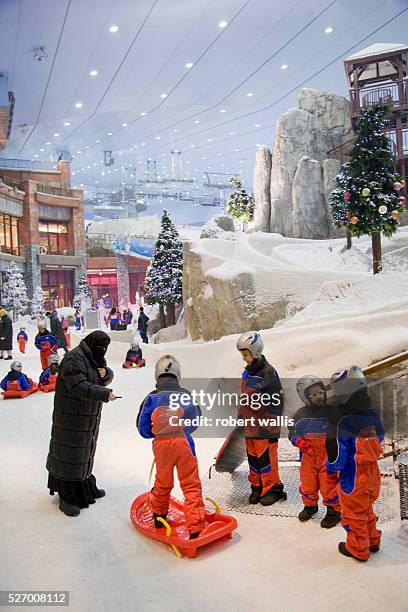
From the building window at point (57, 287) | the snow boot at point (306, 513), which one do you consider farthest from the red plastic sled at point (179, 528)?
the building window at point (57, 287)

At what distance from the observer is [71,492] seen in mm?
3969

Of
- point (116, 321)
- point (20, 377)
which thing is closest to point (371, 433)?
point (20, 377)

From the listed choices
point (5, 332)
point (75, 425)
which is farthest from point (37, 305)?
point (75, 425)

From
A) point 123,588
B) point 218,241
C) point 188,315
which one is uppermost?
point 218,241

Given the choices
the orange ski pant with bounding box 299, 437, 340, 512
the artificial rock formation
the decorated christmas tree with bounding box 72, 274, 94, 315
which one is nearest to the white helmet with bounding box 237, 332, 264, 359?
the orange ski pant with bounding box 299, 437, 340, 512

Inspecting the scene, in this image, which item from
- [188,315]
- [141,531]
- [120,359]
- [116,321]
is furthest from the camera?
[116,321]

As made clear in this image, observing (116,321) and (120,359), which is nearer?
(120,359)

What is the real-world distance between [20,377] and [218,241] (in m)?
9.05

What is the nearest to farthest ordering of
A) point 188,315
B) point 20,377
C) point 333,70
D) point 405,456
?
1. point 405,456
2. point 20,377
3. point 188,315
4. point 333,70

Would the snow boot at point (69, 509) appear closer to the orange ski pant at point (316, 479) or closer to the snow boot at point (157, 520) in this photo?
the snow boot at point (157, 520)

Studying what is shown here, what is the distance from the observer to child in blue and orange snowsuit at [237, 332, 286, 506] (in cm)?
401

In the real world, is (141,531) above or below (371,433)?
below

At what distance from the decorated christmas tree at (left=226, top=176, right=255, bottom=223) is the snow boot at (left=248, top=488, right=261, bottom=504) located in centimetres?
2448

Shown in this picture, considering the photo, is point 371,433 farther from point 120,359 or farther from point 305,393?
point 120,359
